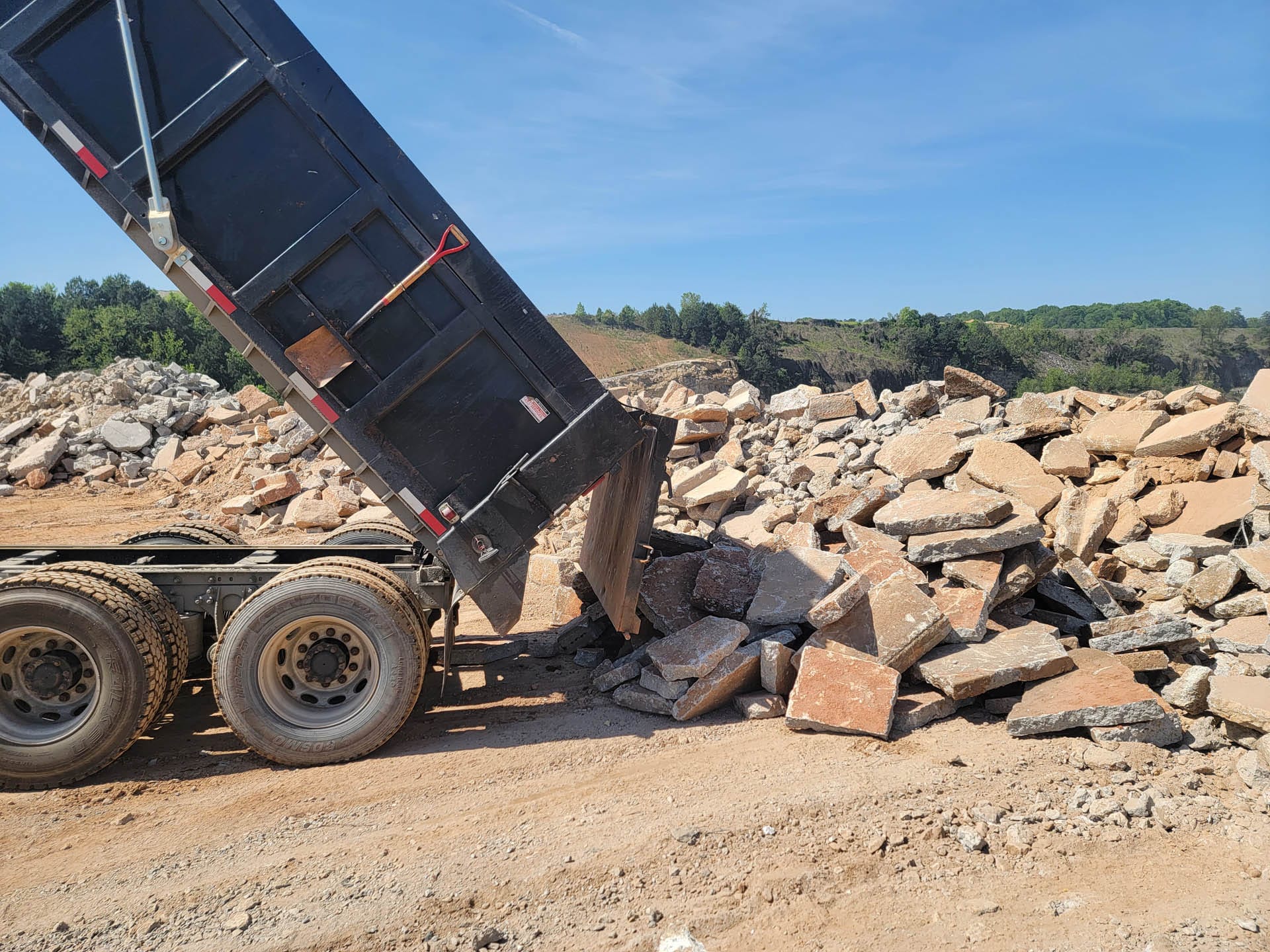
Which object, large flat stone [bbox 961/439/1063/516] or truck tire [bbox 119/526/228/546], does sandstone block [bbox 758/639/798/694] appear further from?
truck tire [bbox 119/526/228/546]

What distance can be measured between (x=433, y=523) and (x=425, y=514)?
71 mm

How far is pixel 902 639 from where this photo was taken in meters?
4.89

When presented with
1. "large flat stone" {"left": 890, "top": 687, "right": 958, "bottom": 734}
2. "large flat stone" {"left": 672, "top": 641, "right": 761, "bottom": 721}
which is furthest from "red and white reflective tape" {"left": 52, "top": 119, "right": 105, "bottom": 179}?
"large flat stone" {"left": 890, "top": 687, "right": 958, "bottom": 734}

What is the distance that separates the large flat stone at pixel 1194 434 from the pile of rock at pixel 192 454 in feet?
31.1

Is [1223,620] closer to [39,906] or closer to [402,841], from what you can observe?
[402,841]

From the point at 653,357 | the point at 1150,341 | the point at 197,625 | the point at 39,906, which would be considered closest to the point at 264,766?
the point at 197,625

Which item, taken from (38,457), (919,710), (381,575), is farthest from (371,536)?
(38,457)

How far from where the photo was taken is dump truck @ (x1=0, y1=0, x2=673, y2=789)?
393 cm

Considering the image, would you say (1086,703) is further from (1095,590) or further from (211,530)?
(211,530)

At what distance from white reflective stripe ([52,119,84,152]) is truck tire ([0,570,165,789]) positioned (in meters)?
2.28

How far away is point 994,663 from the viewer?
15.6 feet

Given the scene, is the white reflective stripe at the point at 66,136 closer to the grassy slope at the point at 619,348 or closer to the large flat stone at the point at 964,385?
the large flat stone at the point at 964,385

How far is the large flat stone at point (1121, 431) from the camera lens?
7.89 m

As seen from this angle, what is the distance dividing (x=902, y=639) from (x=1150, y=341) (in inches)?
2999
